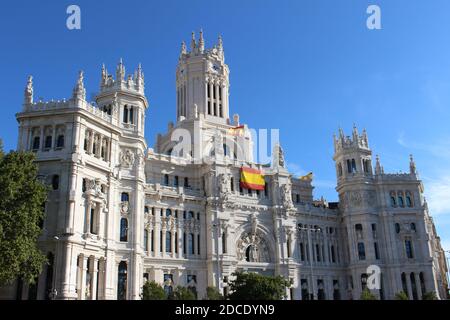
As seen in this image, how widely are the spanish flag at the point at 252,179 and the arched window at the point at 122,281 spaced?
23.2 metres

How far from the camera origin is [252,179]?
72.2 metres

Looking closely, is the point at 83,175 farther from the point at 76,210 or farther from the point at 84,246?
the point at 84,246

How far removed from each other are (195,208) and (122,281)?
53.5 ft

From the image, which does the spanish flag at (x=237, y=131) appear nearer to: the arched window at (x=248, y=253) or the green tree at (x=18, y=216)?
the arched window at (x=248, y=253)

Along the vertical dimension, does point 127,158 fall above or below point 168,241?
above

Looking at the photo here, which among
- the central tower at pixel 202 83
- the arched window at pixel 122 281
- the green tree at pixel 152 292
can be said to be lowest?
the green tree at pixel 152 292

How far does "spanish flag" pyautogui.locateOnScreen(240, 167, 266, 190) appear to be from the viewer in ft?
234

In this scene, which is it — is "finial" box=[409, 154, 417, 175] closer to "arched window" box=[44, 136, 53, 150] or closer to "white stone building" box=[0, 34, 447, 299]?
"white stone building" box=[0, 34, 447, 299]

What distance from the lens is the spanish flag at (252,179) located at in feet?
234

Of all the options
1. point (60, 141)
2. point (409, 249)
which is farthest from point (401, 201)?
point (60, 141)

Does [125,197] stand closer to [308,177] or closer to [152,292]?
[152,292]

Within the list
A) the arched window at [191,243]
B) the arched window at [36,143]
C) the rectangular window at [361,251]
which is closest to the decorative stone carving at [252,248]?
the arched window at [191,243]
